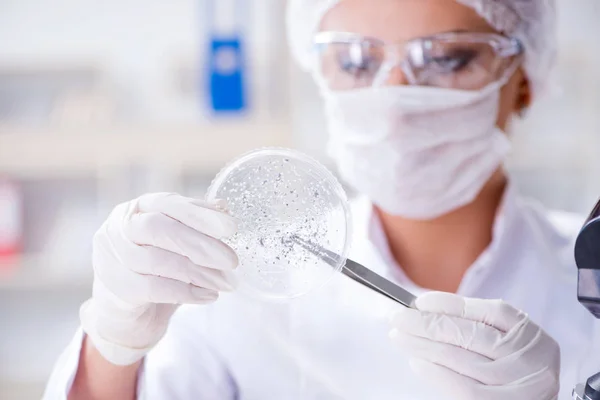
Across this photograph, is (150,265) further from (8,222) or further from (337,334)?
(8,222)

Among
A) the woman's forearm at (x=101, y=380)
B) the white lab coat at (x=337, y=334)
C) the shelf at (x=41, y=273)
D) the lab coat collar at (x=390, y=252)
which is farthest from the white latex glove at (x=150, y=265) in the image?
the shelf at (x=41, y=273)

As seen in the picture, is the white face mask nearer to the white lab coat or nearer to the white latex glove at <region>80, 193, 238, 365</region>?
the white lab coat

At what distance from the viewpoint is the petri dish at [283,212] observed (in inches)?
38.1

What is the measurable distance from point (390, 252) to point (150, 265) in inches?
23.7

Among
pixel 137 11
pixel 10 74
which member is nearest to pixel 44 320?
pixel 10 74

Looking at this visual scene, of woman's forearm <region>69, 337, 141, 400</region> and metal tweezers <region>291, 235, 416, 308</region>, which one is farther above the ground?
metal tweezers <region>291, 235, 416, 308</region>

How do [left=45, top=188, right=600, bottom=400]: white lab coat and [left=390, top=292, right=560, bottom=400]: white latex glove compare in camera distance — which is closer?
[left=390, top=292, right=560, bottom=400]: white latex glove

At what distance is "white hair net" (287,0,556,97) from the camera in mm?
1252

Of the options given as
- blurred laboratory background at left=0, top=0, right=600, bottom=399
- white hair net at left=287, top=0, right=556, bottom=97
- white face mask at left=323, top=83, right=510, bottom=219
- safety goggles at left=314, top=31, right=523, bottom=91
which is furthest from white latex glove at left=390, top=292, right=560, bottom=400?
blurred laboratory background at left=0, top=0, right=600, bottom=399

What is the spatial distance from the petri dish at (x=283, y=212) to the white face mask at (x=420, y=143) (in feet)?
1.07

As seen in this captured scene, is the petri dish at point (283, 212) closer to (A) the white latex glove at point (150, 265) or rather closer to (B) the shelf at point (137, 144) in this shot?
(A) the white latex glove at point (150, 265)

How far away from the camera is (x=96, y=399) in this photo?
1.06 meters

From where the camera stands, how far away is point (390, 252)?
1392 millimetres

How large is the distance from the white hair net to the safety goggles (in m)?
0.03
